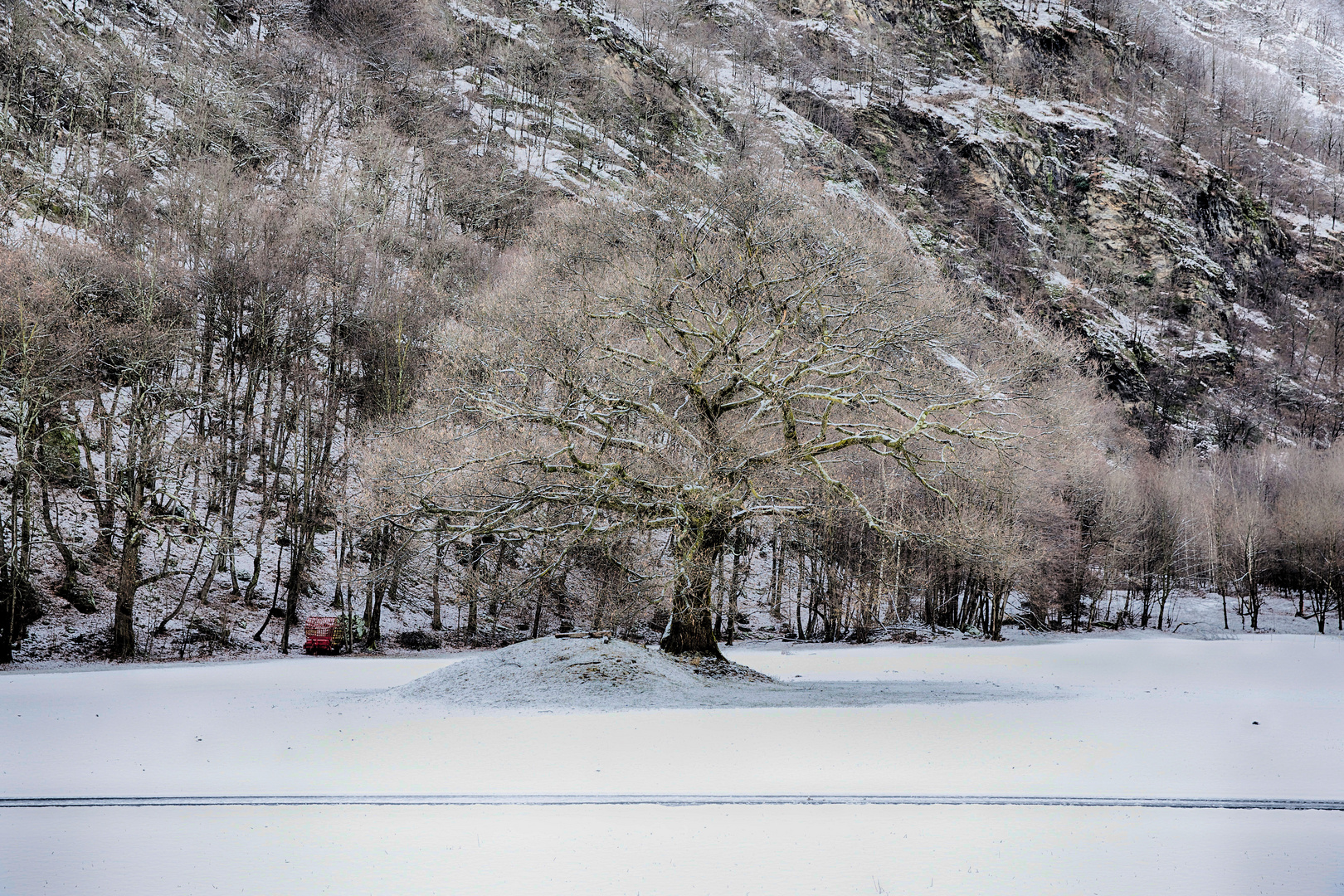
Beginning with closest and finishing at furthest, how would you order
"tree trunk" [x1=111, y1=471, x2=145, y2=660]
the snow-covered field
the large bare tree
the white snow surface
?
1. the snow-covered field
2. the white snow surface
3. the large bare tree
4. "tree trunk" [x1=111, y1=471, x2=145, y2=660]

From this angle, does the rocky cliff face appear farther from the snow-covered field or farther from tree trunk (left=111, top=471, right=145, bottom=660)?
the snow-covered field

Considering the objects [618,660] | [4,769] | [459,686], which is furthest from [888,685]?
[4,769]

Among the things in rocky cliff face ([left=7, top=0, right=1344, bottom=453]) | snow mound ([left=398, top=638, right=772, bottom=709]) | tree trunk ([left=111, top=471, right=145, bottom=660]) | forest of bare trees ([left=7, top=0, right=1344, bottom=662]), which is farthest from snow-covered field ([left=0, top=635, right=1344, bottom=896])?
rocky cliff face ([left=7, top=0, right=1344, bottom=453])

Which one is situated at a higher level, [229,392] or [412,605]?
[229,392]

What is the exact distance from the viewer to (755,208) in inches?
798

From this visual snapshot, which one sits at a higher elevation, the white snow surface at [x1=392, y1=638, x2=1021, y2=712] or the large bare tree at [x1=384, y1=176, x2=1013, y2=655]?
the large bare tree at [x1=384, y1=176, x2=1013, y2=655]

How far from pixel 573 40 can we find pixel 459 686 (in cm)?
8304

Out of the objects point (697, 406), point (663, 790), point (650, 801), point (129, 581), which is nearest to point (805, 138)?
point (697, 406)

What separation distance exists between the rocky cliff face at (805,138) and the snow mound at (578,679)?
2354cm

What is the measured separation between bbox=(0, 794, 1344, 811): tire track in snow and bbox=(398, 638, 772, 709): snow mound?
5801mm

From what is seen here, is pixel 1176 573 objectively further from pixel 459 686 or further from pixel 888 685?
pixel 459 686

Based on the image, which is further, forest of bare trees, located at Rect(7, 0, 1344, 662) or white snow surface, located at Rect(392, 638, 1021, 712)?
forest of bare trees, located at Rect(7, 0, 1344, 662)

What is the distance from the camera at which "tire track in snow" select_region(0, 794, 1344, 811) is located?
6.76m

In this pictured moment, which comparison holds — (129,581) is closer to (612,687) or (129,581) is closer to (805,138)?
(612,687)
